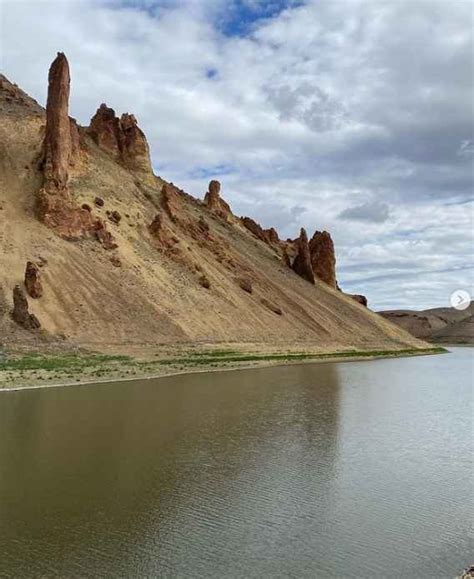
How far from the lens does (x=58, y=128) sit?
65.1m

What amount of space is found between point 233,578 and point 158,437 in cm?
1094

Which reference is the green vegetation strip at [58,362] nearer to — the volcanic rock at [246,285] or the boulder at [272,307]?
the volcanic rock at [246,285]

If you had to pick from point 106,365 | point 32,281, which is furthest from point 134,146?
point 106,365

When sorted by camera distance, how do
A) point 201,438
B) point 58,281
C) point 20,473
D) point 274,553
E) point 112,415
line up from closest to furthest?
point 274,553
point 20,473
point 201,438
point 112,415
point 58,281

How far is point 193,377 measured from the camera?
1636 inches

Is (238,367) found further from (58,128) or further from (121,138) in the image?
(121,138)

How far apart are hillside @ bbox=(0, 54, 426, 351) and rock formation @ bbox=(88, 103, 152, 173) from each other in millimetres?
140

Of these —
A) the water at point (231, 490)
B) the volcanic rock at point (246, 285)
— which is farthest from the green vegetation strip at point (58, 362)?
the volcanic rock at point (246, 285)

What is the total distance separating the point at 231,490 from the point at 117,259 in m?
48.9

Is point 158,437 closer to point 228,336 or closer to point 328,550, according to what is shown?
point 328,550

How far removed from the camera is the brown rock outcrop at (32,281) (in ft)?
165

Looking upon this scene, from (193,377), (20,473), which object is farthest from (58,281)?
(20,473)

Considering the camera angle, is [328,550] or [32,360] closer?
[328,550]

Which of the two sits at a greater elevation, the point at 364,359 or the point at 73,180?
the point at 73,180
